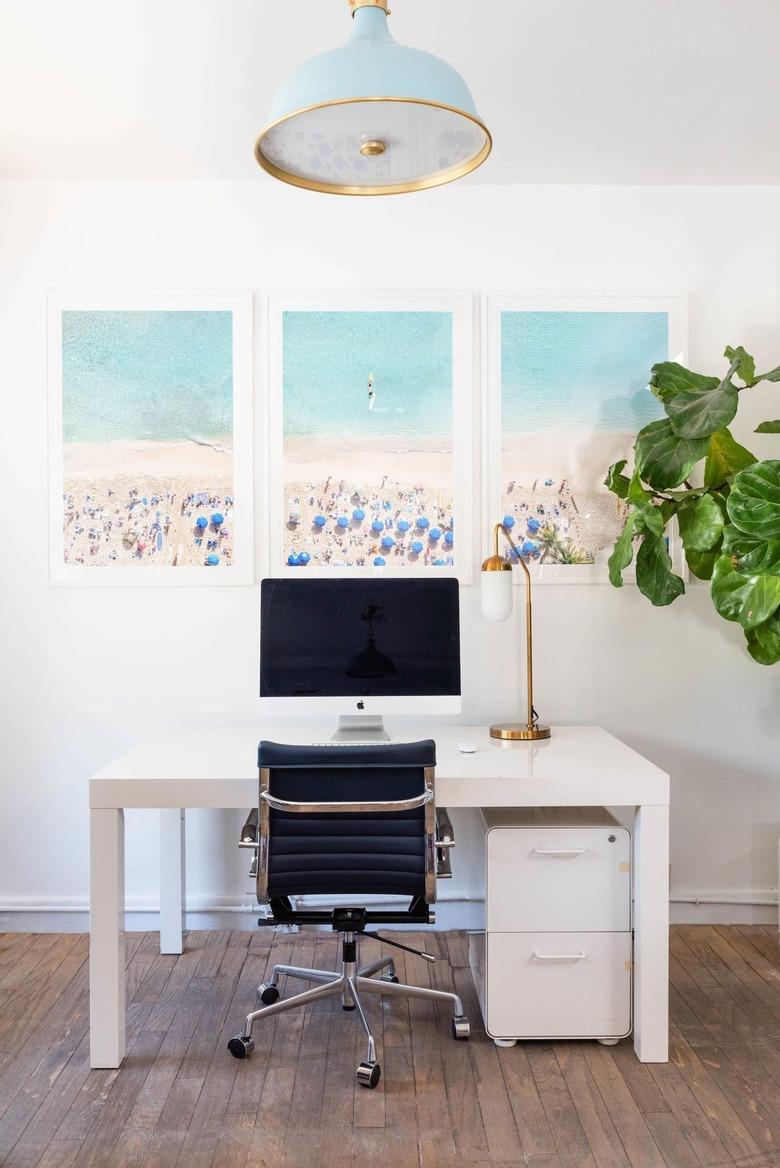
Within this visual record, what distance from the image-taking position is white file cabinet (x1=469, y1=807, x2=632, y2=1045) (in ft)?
8.07

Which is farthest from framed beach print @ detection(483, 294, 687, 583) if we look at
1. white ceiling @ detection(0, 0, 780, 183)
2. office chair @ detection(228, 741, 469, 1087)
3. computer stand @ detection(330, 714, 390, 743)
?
office chair @ detection(228, 741, 469, 1087)

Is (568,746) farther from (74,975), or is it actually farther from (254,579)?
(74,975)

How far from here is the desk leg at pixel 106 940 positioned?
2375mm

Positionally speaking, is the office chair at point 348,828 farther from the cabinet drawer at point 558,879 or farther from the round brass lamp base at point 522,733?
the round brass lamp base at point 522,733

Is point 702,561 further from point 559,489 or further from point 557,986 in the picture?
point 557,986

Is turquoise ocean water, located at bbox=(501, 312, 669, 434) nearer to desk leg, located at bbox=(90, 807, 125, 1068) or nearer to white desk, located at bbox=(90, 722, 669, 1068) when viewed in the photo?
white desk, located at bbox=(90, 722, 669, 1068)

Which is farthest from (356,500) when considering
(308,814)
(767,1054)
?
(767,1054)

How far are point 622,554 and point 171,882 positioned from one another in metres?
1.81

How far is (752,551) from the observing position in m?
2.68

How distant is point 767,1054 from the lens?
242 centimetres

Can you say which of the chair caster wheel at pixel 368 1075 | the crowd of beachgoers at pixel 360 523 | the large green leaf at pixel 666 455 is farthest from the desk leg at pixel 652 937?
the crowd of beachgoers at pixel 360 523

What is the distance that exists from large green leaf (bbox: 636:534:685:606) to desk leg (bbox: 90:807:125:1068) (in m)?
1.75

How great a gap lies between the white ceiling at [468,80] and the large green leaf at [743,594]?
4.39 feet

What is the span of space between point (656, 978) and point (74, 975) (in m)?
1.76
